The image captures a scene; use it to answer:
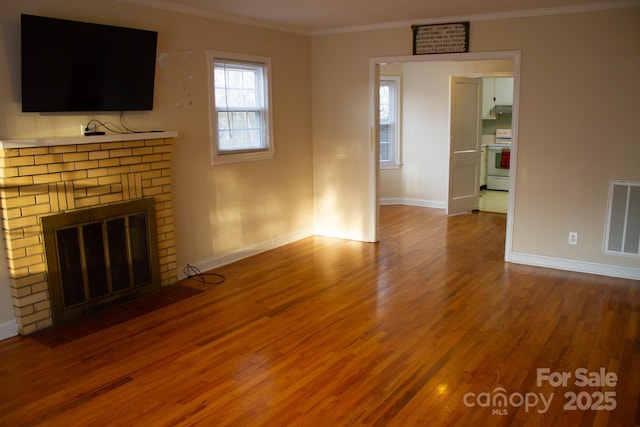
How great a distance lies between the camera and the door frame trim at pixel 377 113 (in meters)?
5.15

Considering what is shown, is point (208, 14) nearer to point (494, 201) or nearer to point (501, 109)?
point (494, 201)

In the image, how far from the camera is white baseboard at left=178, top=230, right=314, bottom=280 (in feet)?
17.1

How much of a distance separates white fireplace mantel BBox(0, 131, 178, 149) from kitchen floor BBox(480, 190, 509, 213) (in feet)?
17.6

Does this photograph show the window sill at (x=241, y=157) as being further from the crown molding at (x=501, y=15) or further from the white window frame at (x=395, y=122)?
the white window frame at (x=395, y=122)

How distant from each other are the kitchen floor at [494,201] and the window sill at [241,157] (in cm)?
387

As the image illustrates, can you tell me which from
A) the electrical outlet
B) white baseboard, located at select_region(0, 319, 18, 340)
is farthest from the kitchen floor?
white baseboard, located at select_region(0, 319, 18, 340)

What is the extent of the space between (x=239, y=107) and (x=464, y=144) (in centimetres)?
360

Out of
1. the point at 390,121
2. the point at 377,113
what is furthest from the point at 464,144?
the point at 377,113

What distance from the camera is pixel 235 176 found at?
5496 mm

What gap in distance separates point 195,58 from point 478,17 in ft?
9.03

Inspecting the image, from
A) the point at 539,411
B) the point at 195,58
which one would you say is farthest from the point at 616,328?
the point at 195,58

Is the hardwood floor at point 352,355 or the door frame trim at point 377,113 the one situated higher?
the door frame trim at point 377,113

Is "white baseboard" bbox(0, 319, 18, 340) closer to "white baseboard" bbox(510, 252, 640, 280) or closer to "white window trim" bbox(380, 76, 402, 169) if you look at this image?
"white baseboard" bbox(510, 252, 640, 280)

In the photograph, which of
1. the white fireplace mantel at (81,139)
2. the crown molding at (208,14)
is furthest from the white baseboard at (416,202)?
the white fireplace mantel at (81,139)
